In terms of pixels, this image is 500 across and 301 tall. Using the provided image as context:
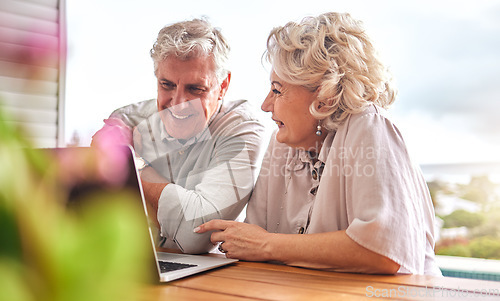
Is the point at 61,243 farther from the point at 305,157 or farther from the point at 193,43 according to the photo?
the point at 193,43

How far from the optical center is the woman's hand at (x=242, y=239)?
1387mm

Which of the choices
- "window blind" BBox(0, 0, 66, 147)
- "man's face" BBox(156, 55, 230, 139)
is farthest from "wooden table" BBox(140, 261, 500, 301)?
"window blind" BBox(0, 0, 66, 147)

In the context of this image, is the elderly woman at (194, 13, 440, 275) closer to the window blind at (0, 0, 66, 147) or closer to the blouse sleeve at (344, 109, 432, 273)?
the blouse sleeve at (344, 109, 432, 273)

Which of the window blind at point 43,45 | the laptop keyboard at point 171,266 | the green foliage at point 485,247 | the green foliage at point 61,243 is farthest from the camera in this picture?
the green foliage at point 485,247

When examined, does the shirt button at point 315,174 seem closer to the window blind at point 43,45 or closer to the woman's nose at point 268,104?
the woman's nose at point 268,104

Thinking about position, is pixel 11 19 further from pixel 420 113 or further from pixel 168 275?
pixel 420 113

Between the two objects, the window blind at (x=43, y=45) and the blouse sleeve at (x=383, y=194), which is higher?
the window blind at (x=43, y=45)

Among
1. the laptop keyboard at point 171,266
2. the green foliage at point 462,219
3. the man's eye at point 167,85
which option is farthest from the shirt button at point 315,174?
the green foliage at point 462,219

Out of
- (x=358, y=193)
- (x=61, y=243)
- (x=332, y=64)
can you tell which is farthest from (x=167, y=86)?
A: (x=61, y=243)

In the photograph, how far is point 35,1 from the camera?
11.9 ft

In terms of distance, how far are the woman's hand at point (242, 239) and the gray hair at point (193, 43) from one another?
0.83 m

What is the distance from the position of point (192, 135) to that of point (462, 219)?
16.7 ft

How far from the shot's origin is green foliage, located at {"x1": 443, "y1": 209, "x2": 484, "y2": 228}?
6.00 meters

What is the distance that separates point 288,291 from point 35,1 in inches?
138
